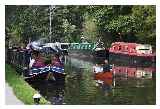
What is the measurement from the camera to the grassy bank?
424 centimetres

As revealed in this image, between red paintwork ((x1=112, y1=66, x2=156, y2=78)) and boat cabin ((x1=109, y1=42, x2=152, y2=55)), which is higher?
boat cabin ((x1=109, y1=42, x2=152, y2=55))

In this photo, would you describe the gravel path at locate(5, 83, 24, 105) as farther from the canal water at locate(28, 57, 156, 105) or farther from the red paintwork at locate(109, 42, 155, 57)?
the red paintwork at locate(109, 42, 155, 57)

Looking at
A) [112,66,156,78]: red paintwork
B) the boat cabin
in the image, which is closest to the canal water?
[112,66,156,78]: red paintwork

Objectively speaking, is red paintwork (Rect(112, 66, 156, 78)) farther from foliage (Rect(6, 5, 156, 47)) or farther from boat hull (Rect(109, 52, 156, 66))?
foliage (Rect(6, 5, 156, 47))

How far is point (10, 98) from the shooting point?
424 centimetres

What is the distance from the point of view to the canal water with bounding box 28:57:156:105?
4266 millimetres

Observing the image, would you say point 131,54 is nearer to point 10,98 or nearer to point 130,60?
point 130,60

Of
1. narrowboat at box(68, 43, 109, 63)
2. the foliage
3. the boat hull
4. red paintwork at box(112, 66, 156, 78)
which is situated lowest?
red paintwork at box(112, 66, 156, 78)

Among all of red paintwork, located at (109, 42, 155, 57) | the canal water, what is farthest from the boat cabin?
the canal water

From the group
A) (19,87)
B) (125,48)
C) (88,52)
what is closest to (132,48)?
(125,48)

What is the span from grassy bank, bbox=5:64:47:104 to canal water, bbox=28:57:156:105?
0.05 metres
